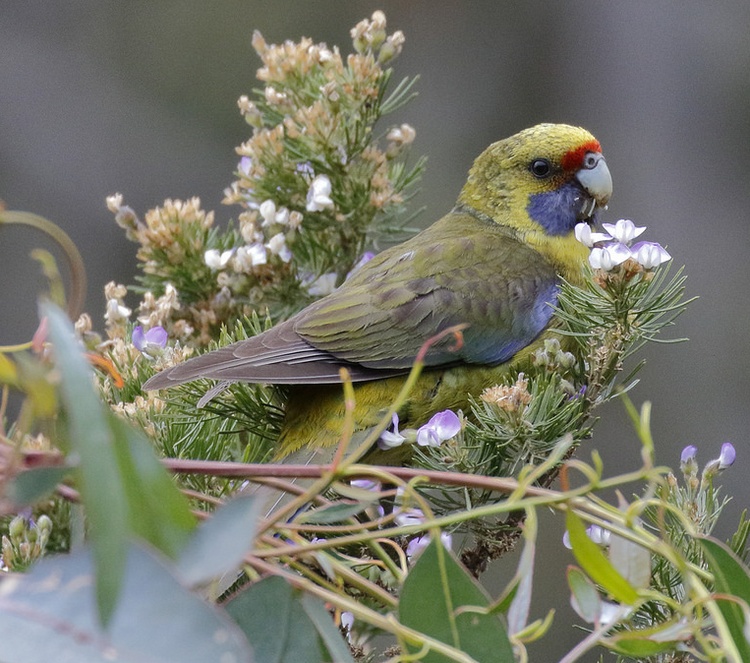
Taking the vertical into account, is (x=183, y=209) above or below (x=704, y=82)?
below

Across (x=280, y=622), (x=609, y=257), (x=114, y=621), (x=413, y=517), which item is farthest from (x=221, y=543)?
(x=609, y=257)

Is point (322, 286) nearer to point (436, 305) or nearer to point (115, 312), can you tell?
point (436, 305)

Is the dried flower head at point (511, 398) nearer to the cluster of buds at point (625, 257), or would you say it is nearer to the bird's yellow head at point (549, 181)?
the cluster of buds at point (625, 257)

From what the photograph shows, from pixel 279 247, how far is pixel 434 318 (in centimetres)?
33

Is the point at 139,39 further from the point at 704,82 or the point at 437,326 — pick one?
the point at 437,326

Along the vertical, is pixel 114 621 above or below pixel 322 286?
below

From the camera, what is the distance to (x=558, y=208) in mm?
2299

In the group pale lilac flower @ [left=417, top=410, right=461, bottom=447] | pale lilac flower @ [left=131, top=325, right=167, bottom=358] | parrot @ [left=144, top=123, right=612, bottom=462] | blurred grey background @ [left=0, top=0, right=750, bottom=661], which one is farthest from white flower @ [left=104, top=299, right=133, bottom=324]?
blurred grey background @ [left=0, top=0, right=750, bottom=661]

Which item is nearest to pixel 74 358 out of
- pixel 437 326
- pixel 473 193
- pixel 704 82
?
pixel 437 326

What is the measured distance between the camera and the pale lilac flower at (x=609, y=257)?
1.29 metres

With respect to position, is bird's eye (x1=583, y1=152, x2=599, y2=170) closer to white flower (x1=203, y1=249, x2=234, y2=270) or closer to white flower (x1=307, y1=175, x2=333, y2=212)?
white flower (x1=307, y1=175, x2=333, y2=212)

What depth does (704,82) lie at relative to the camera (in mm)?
4371

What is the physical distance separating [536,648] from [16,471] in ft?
14.6

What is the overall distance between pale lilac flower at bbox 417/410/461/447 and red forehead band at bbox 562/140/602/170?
1159mm
